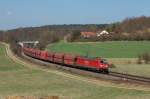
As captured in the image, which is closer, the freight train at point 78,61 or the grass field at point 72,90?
the grass field at point 72,90

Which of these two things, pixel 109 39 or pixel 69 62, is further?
pixel 109 39

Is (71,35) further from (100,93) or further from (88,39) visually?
(100,93)

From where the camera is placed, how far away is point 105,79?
44.2m

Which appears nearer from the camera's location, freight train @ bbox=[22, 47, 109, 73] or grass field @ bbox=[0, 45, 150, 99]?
grass field @ bbox=[0, 45, 150, 99]

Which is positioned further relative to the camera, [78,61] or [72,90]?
[78,61]

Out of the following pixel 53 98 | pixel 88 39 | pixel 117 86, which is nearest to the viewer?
pixel 53 98

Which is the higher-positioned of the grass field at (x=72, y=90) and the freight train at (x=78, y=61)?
the freight train at (x=78, y=61)

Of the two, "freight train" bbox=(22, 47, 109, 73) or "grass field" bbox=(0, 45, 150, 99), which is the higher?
"freight train" bbox=(22, 47, 109, 73)

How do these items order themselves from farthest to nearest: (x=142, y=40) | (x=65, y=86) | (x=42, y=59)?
1. (x=142, y=40)
2. (x=42, y=59)
3. (x=65, y=86)

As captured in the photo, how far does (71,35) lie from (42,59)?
102343 mm

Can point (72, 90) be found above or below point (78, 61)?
below

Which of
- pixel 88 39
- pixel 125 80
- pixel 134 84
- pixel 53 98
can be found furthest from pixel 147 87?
pixel 88 39

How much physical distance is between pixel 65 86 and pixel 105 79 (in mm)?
5034

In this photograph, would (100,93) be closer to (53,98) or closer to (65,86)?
(65,86)
